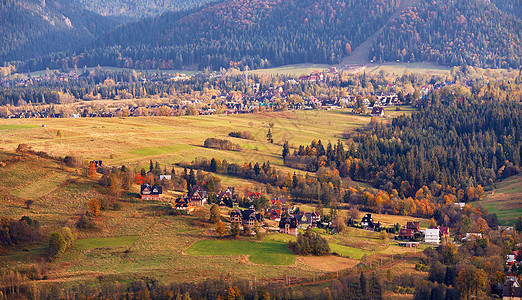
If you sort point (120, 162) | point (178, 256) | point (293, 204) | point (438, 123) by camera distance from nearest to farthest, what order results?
point (178, 256) < point (293, 204) < point (120, 162) < point (438, 123)

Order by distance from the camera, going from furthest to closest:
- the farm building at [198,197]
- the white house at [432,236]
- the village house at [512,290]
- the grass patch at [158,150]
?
the grass patch at [158,150]
the farm building at [198,197]
the white house at [432,236]
the village house at [512,290]

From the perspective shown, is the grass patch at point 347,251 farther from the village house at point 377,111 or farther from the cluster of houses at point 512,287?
the village house at point 377,111

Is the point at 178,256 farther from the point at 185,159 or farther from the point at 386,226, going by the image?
the point at 185,159

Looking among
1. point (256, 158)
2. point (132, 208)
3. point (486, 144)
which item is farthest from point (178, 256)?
point (486, 144)

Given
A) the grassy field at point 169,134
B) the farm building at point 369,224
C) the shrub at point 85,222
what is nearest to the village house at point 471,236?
the farm building at point 369,224

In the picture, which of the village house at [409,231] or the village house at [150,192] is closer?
the village house at [409,231]

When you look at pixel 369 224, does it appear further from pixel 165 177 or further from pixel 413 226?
pixel 165 177
